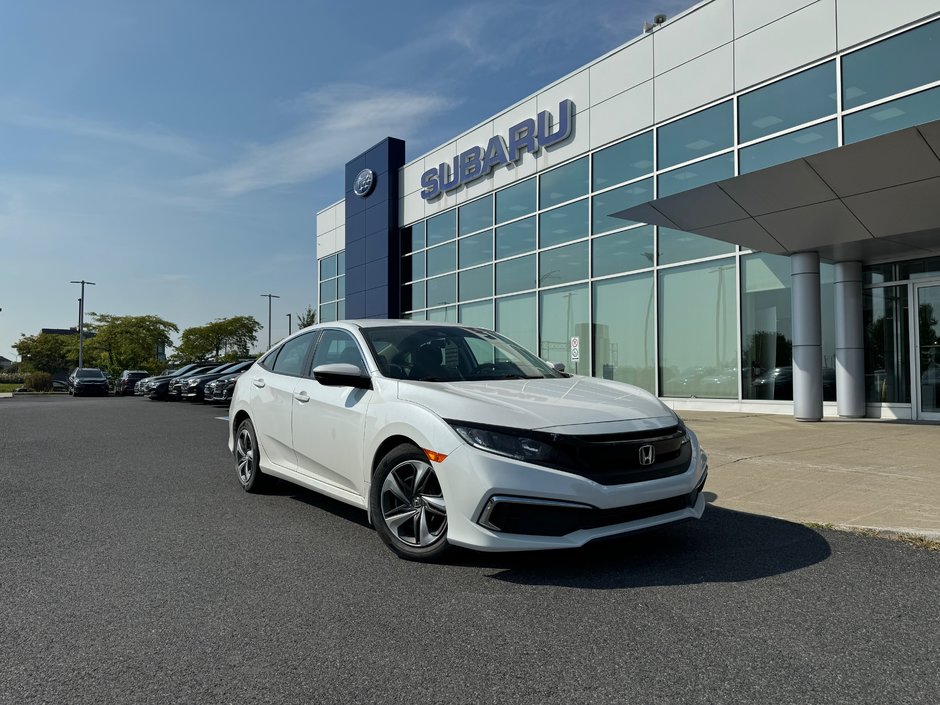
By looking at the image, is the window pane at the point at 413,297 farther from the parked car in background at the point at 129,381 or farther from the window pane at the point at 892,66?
the parked car in background at the point at 129,381

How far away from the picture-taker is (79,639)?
10.3 ft

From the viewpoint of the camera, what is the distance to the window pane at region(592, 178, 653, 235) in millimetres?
17562

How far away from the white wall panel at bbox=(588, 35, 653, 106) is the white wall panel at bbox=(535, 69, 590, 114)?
0.23 metres

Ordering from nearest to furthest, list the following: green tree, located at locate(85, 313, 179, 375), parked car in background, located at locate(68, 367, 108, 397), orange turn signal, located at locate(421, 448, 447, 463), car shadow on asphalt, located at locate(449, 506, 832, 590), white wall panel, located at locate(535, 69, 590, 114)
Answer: car shadow on asphalt, located at locate(449, 506, 832, 590), orange turn signal, located at locate(421, 448, 447, 463), white wall panel, located at locate(535, 69, 590, 114), parked car in background, located at locate(68, 367, 108, 397), green tree, located at locate(85, 313, 179, 375)

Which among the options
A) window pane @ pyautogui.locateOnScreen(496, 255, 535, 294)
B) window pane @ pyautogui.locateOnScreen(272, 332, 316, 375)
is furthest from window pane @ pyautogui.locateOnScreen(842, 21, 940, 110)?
window pane @ pyautogui.locateOnScreen(272, 332, 316, 375)

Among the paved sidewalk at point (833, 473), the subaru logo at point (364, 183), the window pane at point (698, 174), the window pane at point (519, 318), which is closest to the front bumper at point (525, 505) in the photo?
the paved sidewalk at point (833, 473)

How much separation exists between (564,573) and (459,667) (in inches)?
52.0

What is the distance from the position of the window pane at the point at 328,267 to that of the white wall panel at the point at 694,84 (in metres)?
20.4

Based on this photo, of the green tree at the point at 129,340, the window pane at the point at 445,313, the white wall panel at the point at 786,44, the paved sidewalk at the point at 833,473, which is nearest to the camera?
the paved sidewalk at the point at 833,473

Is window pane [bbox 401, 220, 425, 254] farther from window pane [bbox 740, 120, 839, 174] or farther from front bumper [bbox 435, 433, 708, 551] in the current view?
front bumper [bbox 435, 433, 708, 551]

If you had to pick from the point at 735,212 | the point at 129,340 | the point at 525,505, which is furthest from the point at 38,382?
the point at 525,505

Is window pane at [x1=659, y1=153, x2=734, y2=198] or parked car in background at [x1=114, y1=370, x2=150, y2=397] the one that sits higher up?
window pane at [x1=659, y1=153, x2=734, y2=198]

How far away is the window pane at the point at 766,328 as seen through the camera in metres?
14.6

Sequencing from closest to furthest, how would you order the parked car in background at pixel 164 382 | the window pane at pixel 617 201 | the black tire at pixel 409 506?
1. the black tire at pixel 409 506
2. the window pane at pixel 617 201
3. the parked car in background at pixel 164 382
